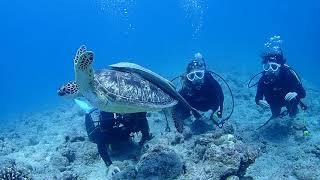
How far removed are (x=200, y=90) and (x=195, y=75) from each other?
0.48m

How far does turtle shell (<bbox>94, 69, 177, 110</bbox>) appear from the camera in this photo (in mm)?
4984

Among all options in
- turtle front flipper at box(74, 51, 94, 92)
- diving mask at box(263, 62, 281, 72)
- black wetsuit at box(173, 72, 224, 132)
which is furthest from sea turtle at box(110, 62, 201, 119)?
diving mask at box(263, 62, 281, 72)

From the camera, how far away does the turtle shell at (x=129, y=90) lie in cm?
498

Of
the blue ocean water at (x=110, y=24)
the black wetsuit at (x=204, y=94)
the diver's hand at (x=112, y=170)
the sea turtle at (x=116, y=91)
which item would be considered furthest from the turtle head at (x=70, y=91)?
the blue ocean water at (x=110, y=24)

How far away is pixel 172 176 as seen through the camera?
529cm

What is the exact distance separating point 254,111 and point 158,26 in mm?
160342

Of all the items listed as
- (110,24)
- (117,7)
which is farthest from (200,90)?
(110,24)

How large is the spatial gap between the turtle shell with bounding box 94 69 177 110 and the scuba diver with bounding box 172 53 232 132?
268cm

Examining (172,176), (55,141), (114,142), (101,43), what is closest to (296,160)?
(172,176)

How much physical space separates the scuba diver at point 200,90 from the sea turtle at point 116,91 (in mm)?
2714

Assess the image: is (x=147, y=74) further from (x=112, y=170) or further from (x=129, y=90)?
(x=112, y=170)

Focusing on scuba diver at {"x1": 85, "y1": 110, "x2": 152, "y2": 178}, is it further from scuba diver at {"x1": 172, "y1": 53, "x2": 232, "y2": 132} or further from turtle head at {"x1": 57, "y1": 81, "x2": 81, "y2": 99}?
turtle head at {"x1": 57, "y1": 81, "x2": 81, "y2": 99}

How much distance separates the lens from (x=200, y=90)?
8.38 meters

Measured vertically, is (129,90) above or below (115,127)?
below
